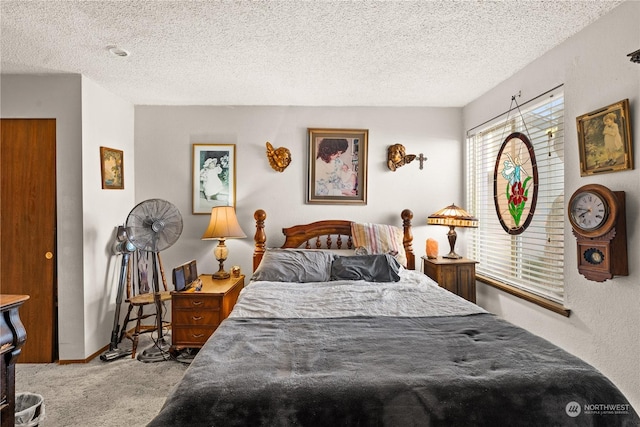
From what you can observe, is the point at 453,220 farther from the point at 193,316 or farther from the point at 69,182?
the point at 69,182

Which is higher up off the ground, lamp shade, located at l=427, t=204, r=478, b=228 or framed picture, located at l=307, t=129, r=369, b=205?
framed picture, located at l=307, t=129, r=369, b=205

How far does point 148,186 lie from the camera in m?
3.92

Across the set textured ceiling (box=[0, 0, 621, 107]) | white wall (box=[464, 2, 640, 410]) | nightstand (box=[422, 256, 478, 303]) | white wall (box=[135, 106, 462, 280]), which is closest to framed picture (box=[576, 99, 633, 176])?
white wall (box=[464, 2, 640, 410])

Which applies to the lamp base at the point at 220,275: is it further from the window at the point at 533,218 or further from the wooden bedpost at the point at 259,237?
the window at the point at 533,218

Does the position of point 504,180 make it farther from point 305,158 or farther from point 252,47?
point 252,47

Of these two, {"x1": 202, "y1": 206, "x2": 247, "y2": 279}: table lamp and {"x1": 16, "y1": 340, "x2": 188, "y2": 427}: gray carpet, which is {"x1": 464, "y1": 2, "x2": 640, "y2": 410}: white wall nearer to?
{"x1": 202, "y1": 206, "x2": 247, "y2": 279}: table lamp

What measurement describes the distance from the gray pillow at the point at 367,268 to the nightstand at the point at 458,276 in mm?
477

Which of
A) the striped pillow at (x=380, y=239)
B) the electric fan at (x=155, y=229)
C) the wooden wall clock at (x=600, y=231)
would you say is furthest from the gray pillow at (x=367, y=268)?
the electric fan at (x=155, y=229)

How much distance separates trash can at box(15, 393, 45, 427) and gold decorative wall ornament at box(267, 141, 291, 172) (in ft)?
8.64

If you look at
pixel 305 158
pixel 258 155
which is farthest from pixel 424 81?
pixel 258 155

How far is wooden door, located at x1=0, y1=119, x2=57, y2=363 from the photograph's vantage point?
310 cm

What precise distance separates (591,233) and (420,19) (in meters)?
1.62

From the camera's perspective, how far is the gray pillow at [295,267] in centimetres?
307

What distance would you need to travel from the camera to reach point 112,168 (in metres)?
3.50
